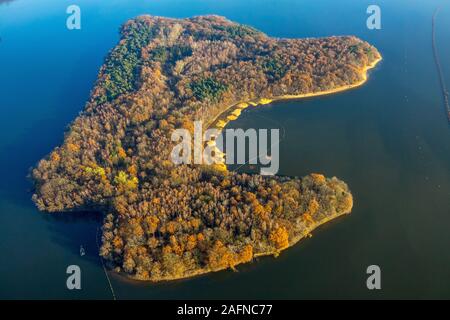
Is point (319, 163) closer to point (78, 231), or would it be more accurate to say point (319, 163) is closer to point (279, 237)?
point (279, 237)

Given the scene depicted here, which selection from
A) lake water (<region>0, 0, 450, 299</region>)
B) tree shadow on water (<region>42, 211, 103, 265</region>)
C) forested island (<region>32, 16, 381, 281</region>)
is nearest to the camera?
lake water (<region>0, 0, 450, 299</region>)

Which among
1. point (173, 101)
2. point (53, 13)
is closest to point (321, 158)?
point (173, 101)

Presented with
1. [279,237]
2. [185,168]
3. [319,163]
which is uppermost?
[185,168]

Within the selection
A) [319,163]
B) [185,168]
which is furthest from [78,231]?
[319,163]

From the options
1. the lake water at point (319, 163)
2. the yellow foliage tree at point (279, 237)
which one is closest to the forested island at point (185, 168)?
the yellow foliage tree at point (279, 237)

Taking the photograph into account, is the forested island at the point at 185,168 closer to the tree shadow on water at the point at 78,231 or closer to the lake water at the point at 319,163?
the tree shadow on water at the point at 78,231

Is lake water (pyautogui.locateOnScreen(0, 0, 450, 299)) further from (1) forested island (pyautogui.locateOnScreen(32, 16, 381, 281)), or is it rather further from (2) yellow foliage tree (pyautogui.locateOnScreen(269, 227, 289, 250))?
(1) forested island (pyautogui.locateOnScreen(32, 16, 381, 281))

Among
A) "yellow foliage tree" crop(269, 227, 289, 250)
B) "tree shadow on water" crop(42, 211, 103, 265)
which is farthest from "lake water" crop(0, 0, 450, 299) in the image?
"yellow foliage tree" crop(269, 227, 289, 250)
